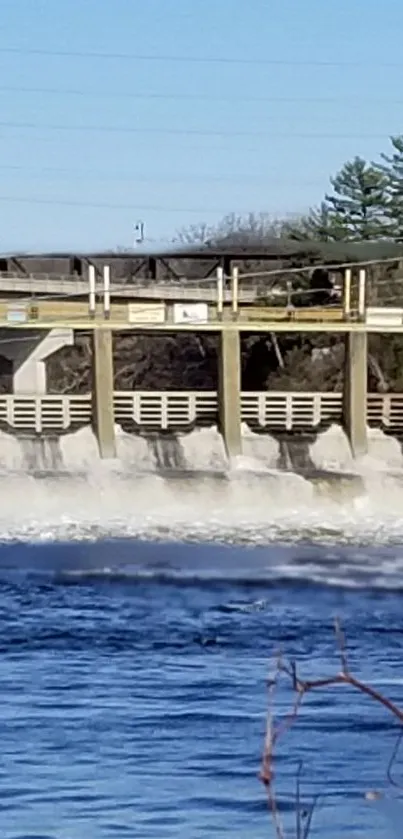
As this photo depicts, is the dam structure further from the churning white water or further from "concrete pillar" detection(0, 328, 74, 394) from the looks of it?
"concrete pillar" detection(0, 328, 74, 394)

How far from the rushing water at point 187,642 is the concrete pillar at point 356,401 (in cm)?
108

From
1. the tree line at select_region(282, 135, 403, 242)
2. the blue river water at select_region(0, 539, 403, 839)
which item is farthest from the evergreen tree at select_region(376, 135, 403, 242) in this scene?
the blue river water at select_region(0, 539, 403, 839)

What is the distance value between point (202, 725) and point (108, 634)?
427cm

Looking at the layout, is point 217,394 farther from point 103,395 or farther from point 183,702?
point 183,702

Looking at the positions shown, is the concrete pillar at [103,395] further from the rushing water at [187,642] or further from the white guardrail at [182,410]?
the white guardrail at [182,410]

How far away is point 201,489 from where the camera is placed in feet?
85.5

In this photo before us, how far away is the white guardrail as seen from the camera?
3039 cm

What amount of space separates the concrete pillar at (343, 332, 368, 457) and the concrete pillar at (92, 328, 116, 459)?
4008 mm

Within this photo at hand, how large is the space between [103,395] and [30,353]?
12.3 m

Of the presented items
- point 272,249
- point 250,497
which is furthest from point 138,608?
point 272,249

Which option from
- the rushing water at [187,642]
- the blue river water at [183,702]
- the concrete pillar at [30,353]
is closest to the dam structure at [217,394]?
the rushing water at [187,642]

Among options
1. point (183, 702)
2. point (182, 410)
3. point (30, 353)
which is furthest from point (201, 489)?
point (183, 702)

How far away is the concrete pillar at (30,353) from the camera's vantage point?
4019 centimetres

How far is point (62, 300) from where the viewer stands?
36719 mm
